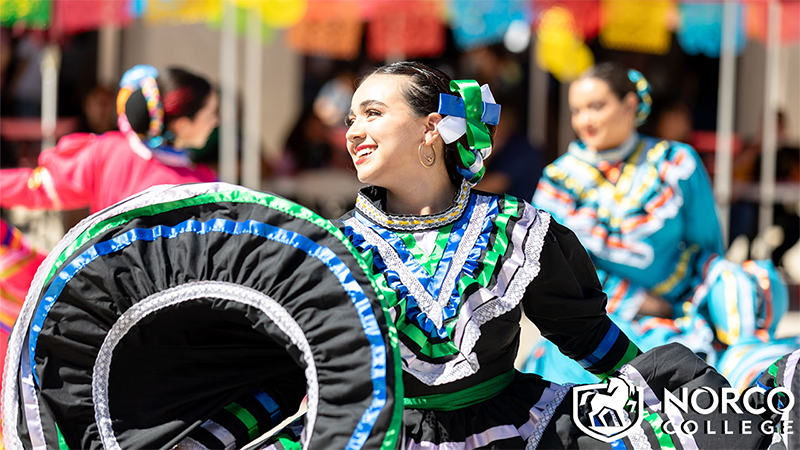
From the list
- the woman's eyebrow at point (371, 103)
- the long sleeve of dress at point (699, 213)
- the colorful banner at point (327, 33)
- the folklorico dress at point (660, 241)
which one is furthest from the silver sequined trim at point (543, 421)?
the colorful banner at point (327, 33)

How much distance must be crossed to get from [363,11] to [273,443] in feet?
17.4

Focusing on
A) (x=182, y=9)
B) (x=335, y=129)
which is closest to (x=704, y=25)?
(x=335, y=129)

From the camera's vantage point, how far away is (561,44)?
7059 millimetres

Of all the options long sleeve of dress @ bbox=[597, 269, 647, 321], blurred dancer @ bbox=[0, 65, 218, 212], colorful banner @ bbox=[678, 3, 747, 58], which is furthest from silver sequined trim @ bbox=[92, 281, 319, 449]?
colorful banner @ bbox=[678, 3, 747, 58]

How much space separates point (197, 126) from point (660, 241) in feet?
6.42

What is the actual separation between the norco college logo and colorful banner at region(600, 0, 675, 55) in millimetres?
5033

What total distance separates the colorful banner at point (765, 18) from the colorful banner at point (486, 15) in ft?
5.87

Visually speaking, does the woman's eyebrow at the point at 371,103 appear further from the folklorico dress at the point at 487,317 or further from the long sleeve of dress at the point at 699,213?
the long sleeve of dress at the point at 699,213

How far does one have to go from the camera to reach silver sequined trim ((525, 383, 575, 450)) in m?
2.11

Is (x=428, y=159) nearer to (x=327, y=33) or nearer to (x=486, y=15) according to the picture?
(x=486, y=15)

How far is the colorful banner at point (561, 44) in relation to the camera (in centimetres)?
673

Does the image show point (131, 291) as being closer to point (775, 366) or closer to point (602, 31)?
point (775, 366)

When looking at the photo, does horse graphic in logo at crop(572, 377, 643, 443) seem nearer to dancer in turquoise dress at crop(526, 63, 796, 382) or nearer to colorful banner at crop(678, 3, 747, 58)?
dancer in turquoise dress at crop(526, 63, 796, 382)

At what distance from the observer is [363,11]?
6.91 metres
